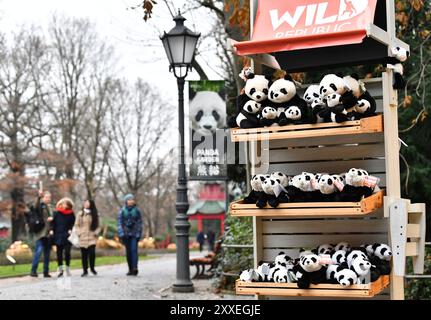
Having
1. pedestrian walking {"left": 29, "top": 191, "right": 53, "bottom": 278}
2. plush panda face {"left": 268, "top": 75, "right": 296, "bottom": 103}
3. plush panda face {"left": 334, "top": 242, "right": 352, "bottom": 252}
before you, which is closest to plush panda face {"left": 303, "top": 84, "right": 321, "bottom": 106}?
plush panda face {"left": 268, "top": 75, "right": 296, "bottom": 103}

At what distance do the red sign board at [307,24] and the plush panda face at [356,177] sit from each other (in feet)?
2.94

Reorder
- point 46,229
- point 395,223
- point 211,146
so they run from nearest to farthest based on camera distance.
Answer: point 395,223 < point 211,146 < point 46,229

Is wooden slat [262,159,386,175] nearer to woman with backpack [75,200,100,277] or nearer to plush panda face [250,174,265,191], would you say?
plush panda face [250,174,265,191]

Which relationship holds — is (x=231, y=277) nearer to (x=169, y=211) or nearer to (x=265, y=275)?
(x=265, y=275)

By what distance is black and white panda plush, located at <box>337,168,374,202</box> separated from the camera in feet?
16.0

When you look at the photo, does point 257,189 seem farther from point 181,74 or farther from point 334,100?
point 181,74

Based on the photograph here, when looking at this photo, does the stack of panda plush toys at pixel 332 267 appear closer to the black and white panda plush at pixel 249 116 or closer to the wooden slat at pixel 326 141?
the wooden slat at pixel 326 141

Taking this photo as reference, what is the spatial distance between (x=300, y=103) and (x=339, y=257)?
1143 mm

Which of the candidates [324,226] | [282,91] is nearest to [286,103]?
[282,91]

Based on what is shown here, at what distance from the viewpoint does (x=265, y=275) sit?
16.7 feet

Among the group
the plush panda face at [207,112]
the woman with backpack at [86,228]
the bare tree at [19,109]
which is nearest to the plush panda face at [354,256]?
the plush panda face at [207,112]

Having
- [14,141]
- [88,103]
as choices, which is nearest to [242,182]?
[14,141]

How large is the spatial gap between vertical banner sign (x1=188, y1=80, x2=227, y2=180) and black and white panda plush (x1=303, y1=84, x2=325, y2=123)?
582 centimetres

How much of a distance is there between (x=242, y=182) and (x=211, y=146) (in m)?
6.11
